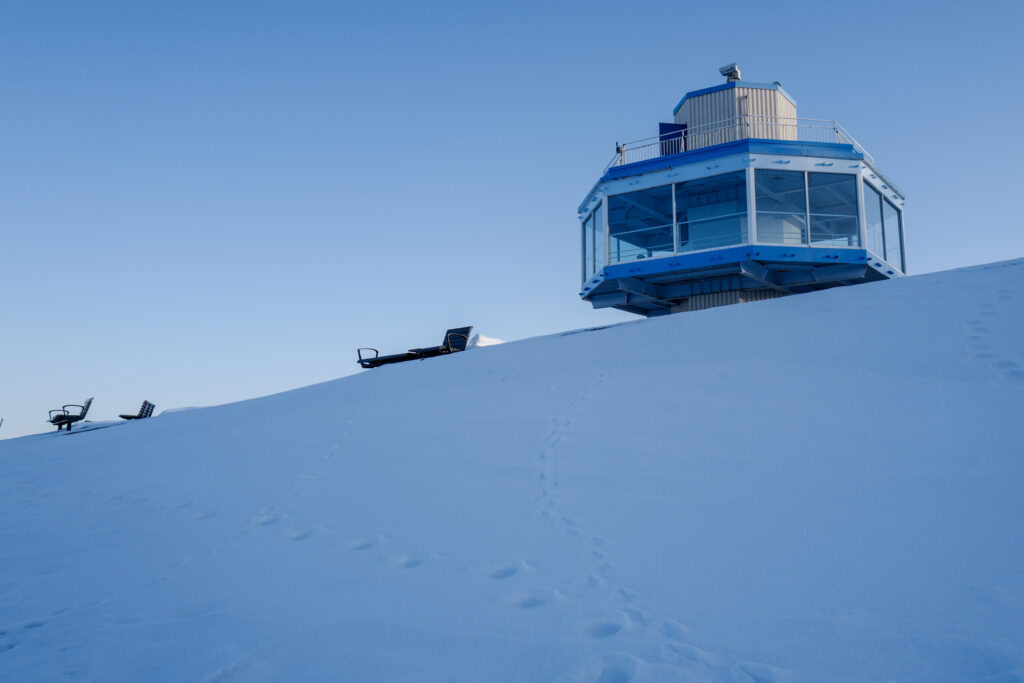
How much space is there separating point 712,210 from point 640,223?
1.92 meters

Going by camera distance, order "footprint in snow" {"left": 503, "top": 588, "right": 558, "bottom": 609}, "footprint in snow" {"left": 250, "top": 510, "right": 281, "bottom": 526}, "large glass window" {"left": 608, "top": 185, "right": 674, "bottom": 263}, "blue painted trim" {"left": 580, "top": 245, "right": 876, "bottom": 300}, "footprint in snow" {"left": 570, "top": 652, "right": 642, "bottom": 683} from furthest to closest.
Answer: "large glass window" {"left": 608, "top": 185, "right": 674, "bottom": 263} → "blue painted trim" {"left": 580, "top": 245, "right": 876, "bottom": 300} → "footprint in snow" {"left": 250, "top": 510, "right": 281, "bottom": 526} → "footprint in snow" {"left": 503, "top": 588, "right": 558, "bottom": 609} → "footprint in snow" {"left": 570, "top": 652, "right": 642, "bottom": 683}

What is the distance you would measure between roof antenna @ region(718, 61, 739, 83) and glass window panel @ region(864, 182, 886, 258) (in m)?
4.91

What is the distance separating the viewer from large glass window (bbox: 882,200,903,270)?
16703mm

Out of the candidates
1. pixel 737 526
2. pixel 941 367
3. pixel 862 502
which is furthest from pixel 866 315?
pixel 737 526

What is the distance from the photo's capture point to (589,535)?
4.43 meters

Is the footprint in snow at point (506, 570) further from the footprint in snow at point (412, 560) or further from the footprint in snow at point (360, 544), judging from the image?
the footprint in snow at point (360, 544)

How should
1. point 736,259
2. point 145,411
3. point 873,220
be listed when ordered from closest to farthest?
point 736,259, point 873,220, point 145,411

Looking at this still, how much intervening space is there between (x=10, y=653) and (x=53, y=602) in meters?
0.70

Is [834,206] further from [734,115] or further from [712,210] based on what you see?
[734,115]

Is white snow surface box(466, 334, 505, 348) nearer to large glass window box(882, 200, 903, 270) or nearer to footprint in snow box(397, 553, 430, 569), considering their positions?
large glass window box(882, 200, 903, 270)

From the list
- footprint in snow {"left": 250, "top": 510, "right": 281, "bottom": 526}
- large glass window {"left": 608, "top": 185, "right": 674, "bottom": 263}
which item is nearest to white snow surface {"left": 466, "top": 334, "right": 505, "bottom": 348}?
large glass window {"left": 608, "top": 185, "right": 674, "bottom": 263}

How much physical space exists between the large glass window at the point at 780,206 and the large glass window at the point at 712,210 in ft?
1.46

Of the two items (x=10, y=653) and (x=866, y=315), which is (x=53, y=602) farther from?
(x=866, y=315)

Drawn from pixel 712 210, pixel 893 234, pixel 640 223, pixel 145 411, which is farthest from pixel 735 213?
pixel 145 411
